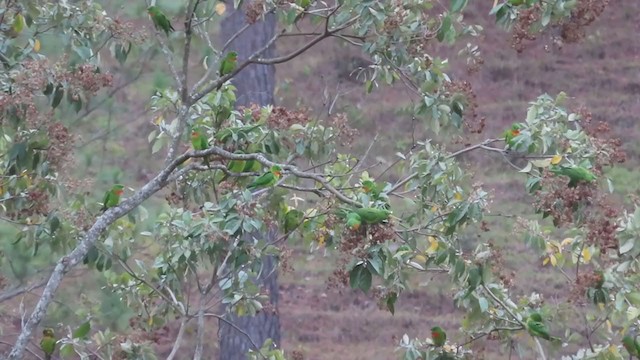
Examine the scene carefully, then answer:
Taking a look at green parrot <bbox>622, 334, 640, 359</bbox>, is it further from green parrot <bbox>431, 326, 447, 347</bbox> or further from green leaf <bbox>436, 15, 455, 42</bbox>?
green leaf <bbox>436, 15, 455, 42</bbox>

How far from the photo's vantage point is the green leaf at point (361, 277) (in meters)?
3.15

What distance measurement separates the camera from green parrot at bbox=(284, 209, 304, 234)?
361 centimetres

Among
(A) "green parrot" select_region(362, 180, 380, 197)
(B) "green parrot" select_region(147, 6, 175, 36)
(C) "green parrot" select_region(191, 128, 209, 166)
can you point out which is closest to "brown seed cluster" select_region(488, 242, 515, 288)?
(A) "green parrot" select_region(362, 180, 380, 197)

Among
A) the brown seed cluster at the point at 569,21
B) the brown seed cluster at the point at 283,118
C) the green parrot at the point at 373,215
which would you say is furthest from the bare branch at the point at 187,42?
the brown seed cluster at the point at 569,21

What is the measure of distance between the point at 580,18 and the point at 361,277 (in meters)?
1.11

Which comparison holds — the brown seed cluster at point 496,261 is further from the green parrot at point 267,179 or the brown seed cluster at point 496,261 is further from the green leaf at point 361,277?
the green parrot at point 267,179

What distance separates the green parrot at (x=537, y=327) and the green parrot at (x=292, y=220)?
91 cm

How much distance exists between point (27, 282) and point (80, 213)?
2457mm

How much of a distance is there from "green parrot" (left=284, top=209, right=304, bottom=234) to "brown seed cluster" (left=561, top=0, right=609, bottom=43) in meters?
1.09

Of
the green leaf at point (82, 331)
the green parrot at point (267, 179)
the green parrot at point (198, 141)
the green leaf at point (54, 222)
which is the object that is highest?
the green parrot at point (198, 141)

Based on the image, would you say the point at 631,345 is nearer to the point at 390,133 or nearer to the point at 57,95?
the point at 57,95

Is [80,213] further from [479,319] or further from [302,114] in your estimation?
[479,319]

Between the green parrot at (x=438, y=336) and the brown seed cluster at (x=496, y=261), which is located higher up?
the brown seed cluster at (x=496, y=261)

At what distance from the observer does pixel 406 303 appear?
9.88 meters
